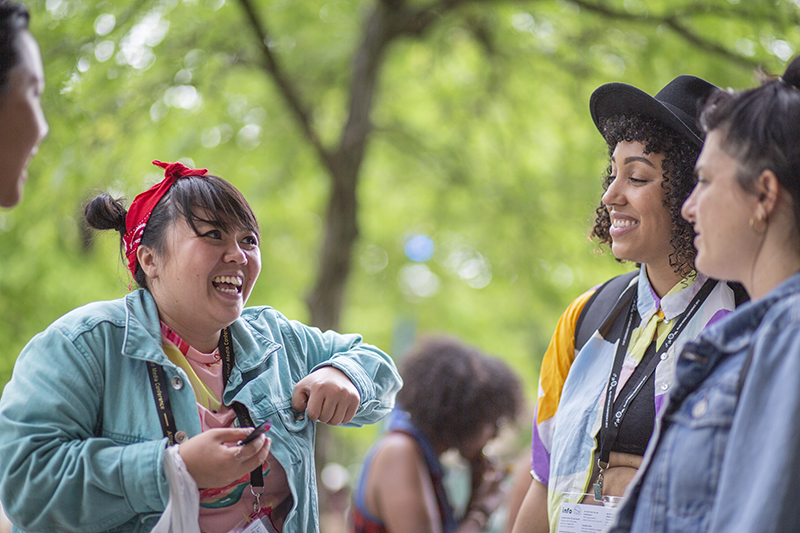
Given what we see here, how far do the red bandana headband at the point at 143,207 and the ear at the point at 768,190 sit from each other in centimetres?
155

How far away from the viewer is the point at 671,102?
7.73 feet

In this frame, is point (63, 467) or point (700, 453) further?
point (63, 467)

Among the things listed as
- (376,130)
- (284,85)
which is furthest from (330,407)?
(376,130)

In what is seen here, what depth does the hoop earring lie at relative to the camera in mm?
1559

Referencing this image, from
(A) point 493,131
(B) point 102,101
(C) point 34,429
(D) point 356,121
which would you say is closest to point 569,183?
(A) point 493,131

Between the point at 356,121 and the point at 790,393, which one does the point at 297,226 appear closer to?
the point at 356,121

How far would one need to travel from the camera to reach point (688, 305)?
7.49 ft

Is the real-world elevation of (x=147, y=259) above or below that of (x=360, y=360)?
above

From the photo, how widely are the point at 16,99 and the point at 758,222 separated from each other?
1.69 m

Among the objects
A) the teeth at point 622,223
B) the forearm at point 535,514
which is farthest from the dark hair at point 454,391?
the teeth at point 622,223

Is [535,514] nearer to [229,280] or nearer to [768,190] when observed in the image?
[229,280]

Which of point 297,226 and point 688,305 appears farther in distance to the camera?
point 297,226

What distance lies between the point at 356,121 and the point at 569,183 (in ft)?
6.78

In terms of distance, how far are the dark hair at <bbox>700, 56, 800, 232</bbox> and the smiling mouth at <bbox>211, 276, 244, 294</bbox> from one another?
1.38 meters
